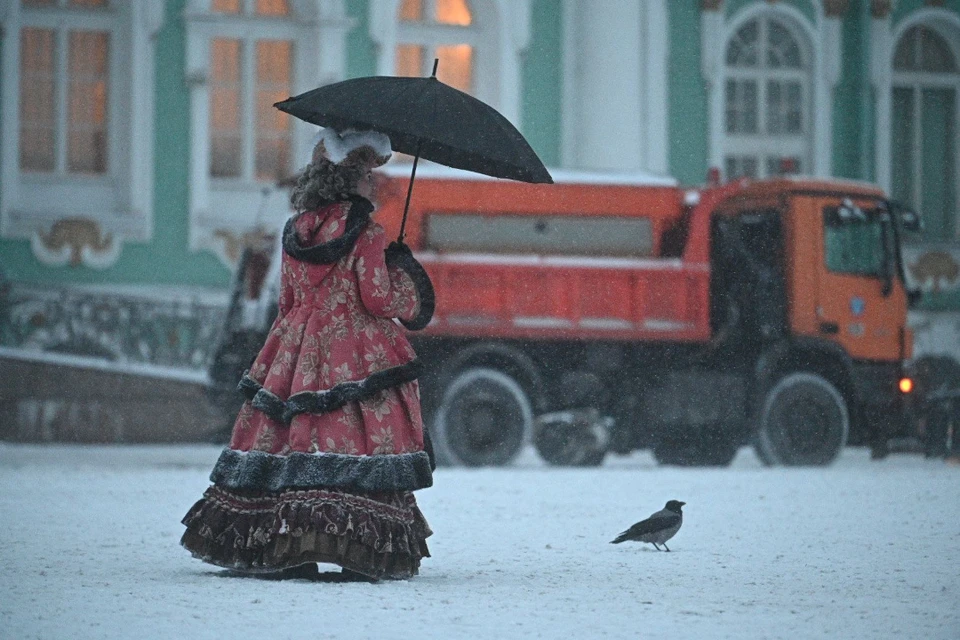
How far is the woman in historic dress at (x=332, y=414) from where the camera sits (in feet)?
25.2

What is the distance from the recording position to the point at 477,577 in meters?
8.13

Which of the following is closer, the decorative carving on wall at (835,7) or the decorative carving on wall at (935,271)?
the decorative carving on wall at (935,271)

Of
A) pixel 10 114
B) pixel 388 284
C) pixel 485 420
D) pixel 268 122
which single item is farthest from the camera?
pixel 268 122

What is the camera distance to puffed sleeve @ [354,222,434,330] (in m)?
7.91

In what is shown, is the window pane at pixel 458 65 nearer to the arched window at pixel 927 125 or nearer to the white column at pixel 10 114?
the white column at pixel 10 114

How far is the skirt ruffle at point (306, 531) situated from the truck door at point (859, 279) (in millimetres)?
10957

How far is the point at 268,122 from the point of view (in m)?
24.0

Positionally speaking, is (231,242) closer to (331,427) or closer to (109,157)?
(109,157)

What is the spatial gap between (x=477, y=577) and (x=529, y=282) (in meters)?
9.75

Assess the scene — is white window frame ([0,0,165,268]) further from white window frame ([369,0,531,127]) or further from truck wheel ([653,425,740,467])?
truck wheel ([653,425,740,467])

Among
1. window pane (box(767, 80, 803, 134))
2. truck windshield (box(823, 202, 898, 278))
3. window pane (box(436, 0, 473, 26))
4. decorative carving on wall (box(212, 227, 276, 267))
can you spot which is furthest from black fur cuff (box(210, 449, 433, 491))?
window pane (box(767, 80, 803, 134))

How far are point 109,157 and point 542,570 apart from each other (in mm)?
15891

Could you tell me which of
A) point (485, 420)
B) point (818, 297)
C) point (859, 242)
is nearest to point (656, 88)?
point (859, 242)

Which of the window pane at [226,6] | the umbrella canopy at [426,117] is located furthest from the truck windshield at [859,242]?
the umbrella canopy at [426,117]
